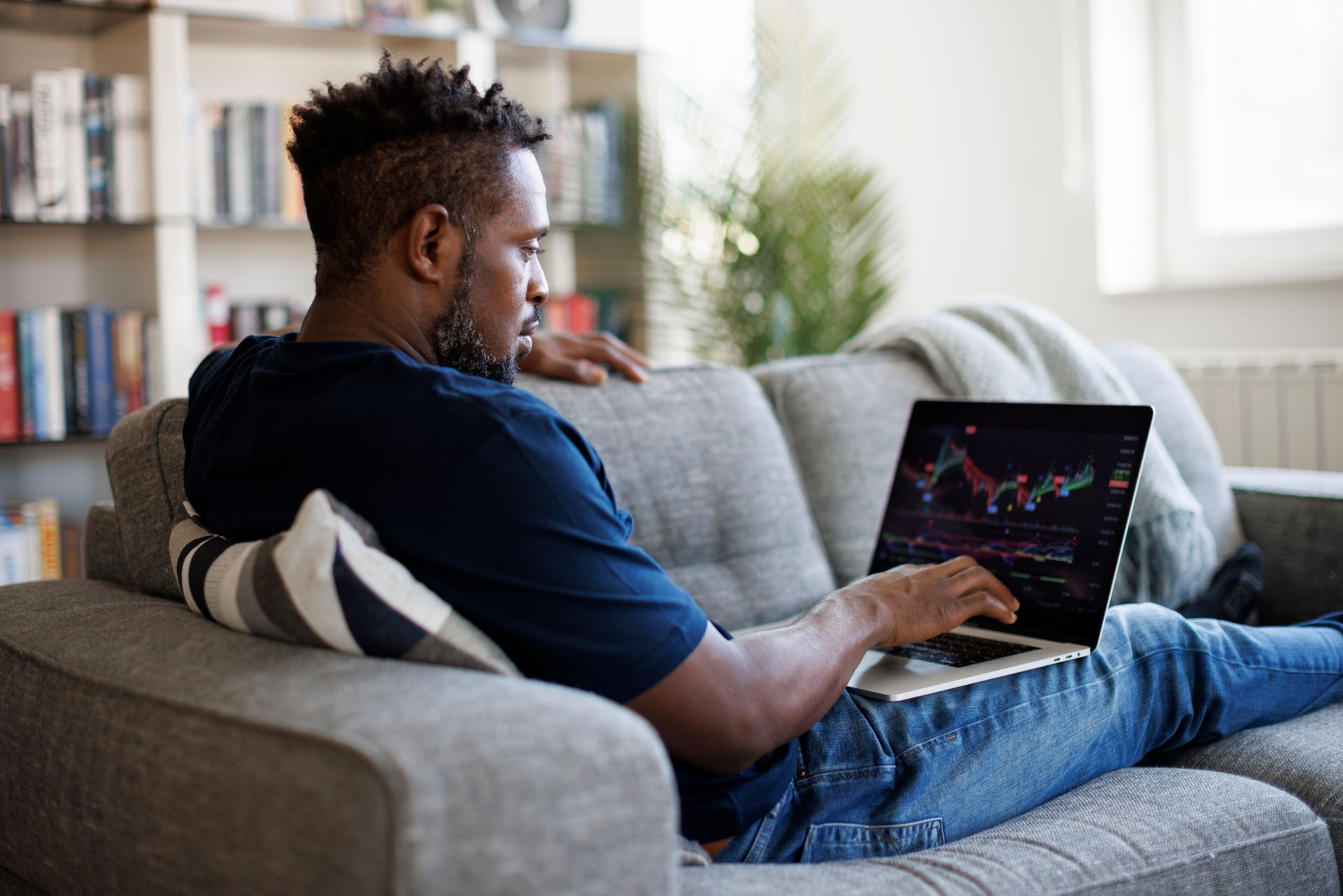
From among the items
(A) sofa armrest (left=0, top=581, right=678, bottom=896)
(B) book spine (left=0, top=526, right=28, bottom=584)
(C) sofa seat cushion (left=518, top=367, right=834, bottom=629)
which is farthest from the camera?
(B) book spine (left=0, top=526, right=28, bottom=584)

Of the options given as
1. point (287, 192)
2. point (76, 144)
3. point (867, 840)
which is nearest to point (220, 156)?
point (287, 192)

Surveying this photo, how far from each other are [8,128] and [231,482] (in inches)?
74.9

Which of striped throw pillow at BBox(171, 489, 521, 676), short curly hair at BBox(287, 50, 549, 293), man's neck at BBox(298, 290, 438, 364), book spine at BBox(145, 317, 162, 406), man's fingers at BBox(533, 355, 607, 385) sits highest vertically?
short curly hair at BBox(287, 50, 549, 293)

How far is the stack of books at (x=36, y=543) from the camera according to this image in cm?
244

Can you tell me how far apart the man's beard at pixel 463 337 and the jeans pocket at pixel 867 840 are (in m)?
0.51

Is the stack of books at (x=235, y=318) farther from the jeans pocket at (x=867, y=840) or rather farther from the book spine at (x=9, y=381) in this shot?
the jeans pocket at (x=867, y=840)

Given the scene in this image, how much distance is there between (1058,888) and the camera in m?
0.95

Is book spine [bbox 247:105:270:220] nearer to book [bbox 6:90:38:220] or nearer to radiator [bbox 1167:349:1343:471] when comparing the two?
book [bbox 6:90:38:220]

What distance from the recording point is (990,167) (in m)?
3.39

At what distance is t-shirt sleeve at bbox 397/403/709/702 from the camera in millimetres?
837

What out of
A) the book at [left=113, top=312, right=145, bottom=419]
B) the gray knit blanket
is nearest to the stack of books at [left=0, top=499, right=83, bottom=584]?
the book at [left=113, top=312, right=145, bottom=419]

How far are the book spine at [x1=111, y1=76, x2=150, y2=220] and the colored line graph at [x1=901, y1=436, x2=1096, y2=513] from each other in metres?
1.93

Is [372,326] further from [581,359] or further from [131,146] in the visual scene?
[131,146]

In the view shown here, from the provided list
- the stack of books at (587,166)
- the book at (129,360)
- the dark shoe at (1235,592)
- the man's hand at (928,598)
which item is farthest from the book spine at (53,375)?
the dark shoe at (1235,592)
